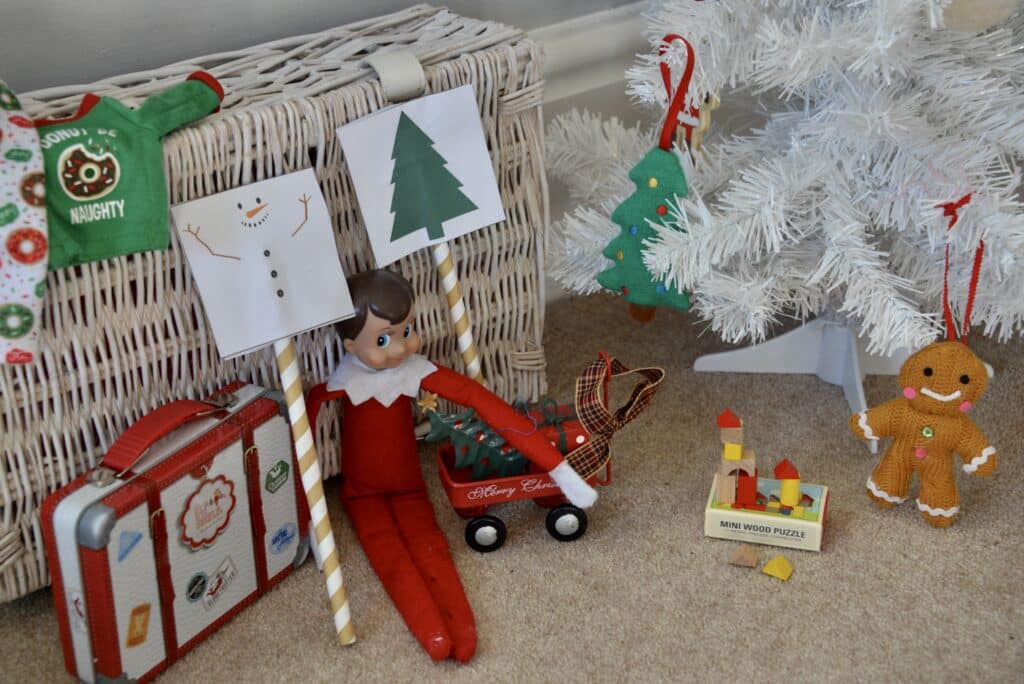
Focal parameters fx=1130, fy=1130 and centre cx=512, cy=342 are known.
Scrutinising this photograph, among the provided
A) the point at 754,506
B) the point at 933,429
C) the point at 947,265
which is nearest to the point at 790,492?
the point at 754,506

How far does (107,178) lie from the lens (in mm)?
903

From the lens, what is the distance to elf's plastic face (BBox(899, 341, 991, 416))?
3.56 ft

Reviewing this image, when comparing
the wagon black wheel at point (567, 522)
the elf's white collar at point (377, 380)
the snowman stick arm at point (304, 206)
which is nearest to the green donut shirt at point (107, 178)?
the snowman stick arm at point (304, 206)

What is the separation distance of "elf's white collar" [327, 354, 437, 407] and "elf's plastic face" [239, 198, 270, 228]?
181mm

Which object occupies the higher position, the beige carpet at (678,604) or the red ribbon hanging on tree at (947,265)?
the red ribbon hanging on tree at (947,265)

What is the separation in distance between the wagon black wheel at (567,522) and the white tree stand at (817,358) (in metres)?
0.36

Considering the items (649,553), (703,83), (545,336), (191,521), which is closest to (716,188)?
(703,83)

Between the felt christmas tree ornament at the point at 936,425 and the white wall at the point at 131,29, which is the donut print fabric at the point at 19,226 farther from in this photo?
the felt christmas tree ornament at the point at 936,425

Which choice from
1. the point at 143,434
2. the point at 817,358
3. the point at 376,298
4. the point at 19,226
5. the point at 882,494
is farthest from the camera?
the point at 817,358

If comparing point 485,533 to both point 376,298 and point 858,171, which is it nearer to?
point 376,298

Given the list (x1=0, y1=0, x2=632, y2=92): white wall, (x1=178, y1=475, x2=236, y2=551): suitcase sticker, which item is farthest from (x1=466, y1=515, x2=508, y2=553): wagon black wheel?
(x1=0, y1=0, x2=632, y2=92): white wall

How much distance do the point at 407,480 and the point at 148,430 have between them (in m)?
0.30

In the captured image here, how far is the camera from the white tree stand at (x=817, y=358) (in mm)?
1354

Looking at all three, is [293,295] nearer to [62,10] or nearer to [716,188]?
[62,10]
